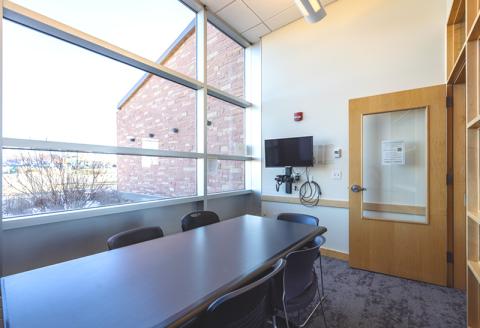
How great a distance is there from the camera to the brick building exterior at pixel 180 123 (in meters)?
2.71

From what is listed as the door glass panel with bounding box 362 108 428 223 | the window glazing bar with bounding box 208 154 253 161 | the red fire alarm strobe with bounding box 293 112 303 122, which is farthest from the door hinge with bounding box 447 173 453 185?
the window glazing bar with bounding box 208 154 253 161

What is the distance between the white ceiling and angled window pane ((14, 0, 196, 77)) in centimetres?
47

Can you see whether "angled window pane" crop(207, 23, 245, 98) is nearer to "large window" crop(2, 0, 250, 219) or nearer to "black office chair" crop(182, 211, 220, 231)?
"large window" crop(2, 0, 250, 219)

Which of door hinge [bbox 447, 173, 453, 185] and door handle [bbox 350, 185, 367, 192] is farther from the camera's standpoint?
door handle [bbox 350, 185, 367, 192]

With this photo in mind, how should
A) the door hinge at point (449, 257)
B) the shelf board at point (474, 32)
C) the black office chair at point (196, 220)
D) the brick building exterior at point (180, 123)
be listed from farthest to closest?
1. the brick building exterior at point (180, 123)
2. the door hinge at point (449, 257)
3. the black office chair at point (196, 220)
4. the shelf board at point (474, 32)

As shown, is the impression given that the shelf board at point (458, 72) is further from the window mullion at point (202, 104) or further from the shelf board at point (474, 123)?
the window mullion at point (202, 104)

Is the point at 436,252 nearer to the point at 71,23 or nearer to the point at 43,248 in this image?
the point at 43,248

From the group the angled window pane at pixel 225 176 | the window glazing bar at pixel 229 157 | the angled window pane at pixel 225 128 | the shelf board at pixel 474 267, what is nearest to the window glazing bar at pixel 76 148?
the window glazing bar at pixel 229 157

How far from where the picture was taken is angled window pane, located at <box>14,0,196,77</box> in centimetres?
215

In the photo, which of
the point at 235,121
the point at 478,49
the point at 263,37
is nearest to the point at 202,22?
the point at 263,37

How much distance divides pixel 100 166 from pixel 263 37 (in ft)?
11.1

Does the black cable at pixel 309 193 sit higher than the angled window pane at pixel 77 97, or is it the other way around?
the angled window pane at pixel 77 97

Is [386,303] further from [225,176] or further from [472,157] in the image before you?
[225,176]

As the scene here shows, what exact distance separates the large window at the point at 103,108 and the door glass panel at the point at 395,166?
204 cm
